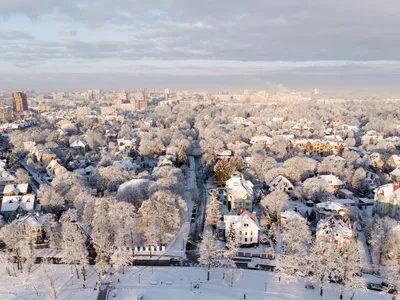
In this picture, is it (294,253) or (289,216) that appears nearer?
(294,253)

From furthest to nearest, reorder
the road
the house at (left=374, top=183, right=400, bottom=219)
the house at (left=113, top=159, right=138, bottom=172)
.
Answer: the house at (left=113, top=159, right=138, bottom=172) → the house at (left=374, top=183, right=400, bottom=219) → the road

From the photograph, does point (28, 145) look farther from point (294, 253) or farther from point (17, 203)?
point (294, 253)

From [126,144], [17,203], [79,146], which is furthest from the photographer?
[79,146]

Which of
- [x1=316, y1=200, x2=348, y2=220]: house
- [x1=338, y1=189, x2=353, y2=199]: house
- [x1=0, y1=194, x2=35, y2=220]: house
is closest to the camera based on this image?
[x1=316, y1=200, x2=348, y2=220]: house

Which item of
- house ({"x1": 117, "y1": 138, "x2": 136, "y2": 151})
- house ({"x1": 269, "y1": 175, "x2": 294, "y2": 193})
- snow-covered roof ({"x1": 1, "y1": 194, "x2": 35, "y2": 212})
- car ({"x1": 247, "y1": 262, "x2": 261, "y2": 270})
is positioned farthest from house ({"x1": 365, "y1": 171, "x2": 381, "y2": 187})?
snow-covered roof ({"x1": 1, "y1": 194, "x2": 35, "y2": 212})

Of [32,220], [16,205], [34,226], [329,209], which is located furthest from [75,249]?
[329,209]

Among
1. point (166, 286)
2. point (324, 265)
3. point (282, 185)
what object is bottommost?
point (166, 286)

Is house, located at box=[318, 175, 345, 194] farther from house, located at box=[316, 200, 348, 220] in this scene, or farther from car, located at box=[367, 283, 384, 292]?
car, located at box=[367, 283, 384, 292]

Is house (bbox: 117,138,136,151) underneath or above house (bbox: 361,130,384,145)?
underneath
